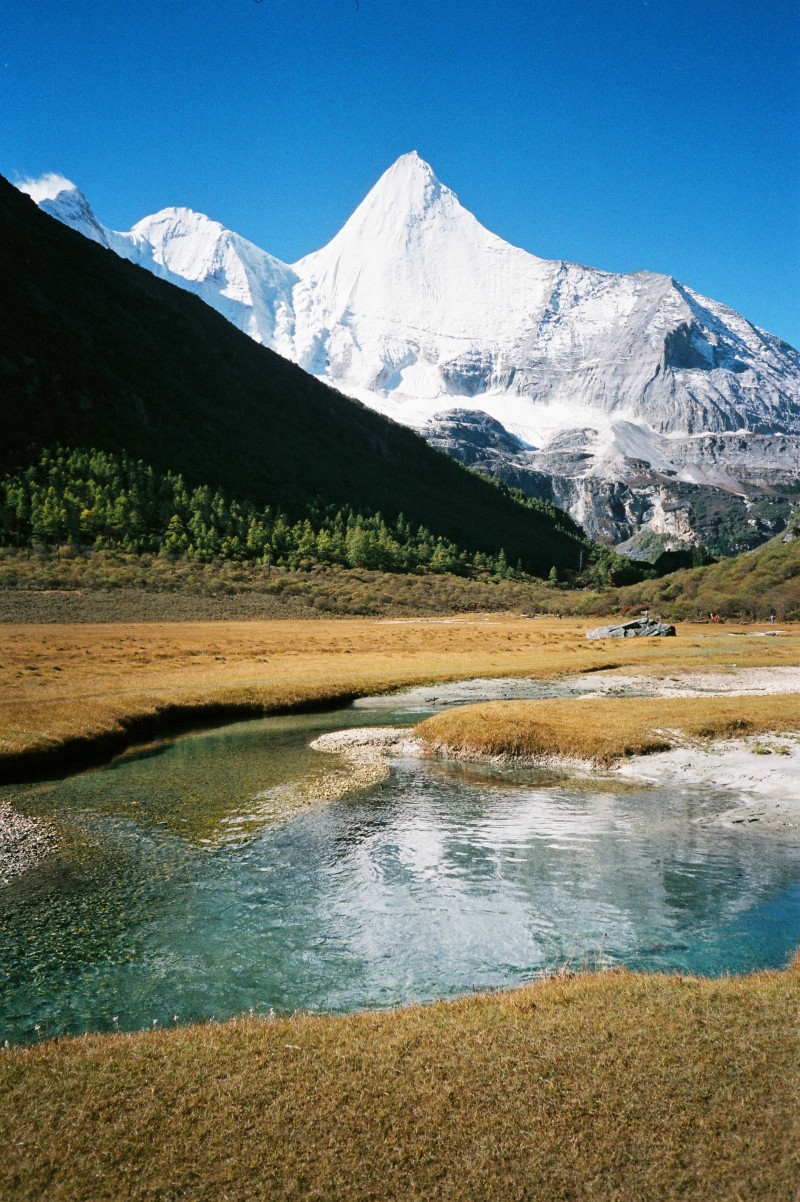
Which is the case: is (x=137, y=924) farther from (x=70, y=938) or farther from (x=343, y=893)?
(x=343, y=893)

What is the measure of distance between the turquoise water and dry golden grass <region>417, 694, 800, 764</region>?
512 cm

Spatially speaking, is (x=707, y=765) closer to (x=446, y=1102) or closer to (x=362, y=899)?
(x=362, y=899)

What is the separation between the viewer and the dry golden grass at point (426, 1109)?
814 centimetres

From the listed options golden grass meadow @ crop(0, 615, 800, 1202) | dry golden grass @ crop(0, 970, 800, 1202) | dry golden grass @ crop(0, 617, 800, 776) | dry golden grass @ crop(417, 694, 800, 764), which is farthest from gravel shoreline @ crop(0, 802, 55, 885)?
dry golden grass @ crop(417, 694, 800, 764)

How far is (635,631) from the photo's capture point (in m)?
107

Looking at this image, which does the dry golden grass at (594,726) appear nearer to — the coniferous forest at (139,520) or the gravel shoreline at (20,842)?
the gravel shoreline at (20,842)

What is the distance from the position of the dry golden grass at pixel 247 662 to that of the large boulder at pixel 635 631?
295 centimetres

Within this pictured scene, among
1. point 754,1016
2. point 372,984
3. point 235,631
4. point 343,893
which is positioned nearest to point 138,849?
point 343,893

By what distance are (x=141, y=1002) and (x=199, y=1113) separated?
18.7 feet

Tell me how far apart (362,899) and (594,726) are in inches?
878

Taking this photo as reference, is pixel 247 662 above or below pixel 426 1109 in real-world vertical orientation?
below

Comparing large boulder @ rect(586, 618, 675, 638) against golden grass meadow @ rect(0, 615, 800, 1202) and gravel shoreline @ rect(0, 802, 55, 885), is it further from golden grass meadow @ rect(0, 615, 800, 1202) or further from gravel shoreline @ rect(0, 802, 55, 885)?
golden grass meadow @ rect(0, 615, 800, 1202)

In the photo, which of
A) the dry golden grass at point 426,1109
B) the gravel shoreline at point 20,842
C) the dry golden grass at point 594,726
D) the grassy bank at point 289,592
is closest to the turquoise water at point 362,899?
the gravel shoreline at point 20,842

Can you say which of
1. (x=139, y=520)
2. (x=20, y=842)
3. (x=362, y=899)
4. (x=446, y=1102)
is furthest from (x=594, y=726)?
(x=139, y=520)
